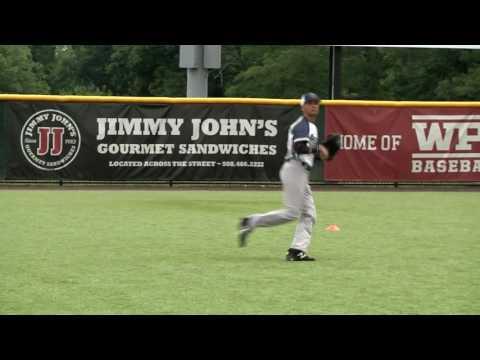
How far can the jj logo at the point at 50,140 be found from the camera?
23.8 m

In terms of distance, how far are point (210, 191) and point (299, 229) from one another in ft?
39.3

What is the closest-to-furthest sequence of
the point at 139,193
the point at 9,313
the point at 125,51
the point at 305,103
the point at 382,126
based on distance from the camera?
1. the point at 9,313
2. the point at 305,103
3. the point at 139,193
4. the point at 382,126
5. the point at 125,51

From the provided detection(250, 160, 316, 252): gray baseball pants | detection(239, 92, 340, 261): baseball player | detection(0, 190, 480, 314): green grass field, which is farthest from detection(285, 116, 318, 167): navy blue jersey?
detection(0, 190, 480, 314): green grass field

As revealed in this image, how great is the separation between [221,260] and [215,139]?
1249 cm

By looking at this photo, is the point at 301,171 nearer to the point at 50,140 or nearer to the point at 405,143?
the point at 50,140

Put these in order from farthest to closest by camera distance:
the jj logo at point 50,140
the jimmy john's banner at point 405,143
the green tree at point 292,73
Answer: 1. the green tree at point 292,73
2. the jimmy john's banner at point 405,143
3. the jj logo at point 50,140

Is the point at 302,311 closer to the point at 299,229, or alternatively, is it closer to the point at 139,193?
the point at 299,229

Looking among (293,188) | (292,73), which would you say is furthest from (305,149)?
(292,73)

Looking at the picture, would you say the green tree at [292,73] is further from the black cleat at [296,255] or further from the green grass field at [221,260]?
the black cleat at [296,255]

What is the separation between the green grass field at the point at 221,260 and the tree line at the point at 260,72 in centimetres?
3016

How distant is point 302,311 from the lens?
8.74 meters

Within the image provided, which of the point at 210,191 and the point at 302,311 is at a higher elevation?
the point at 302,311

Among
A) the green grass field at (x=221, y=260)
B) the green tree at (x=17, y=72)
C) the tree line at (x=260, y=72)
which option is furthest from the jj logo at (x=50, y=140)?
the green tree at (x=17, y=72)
